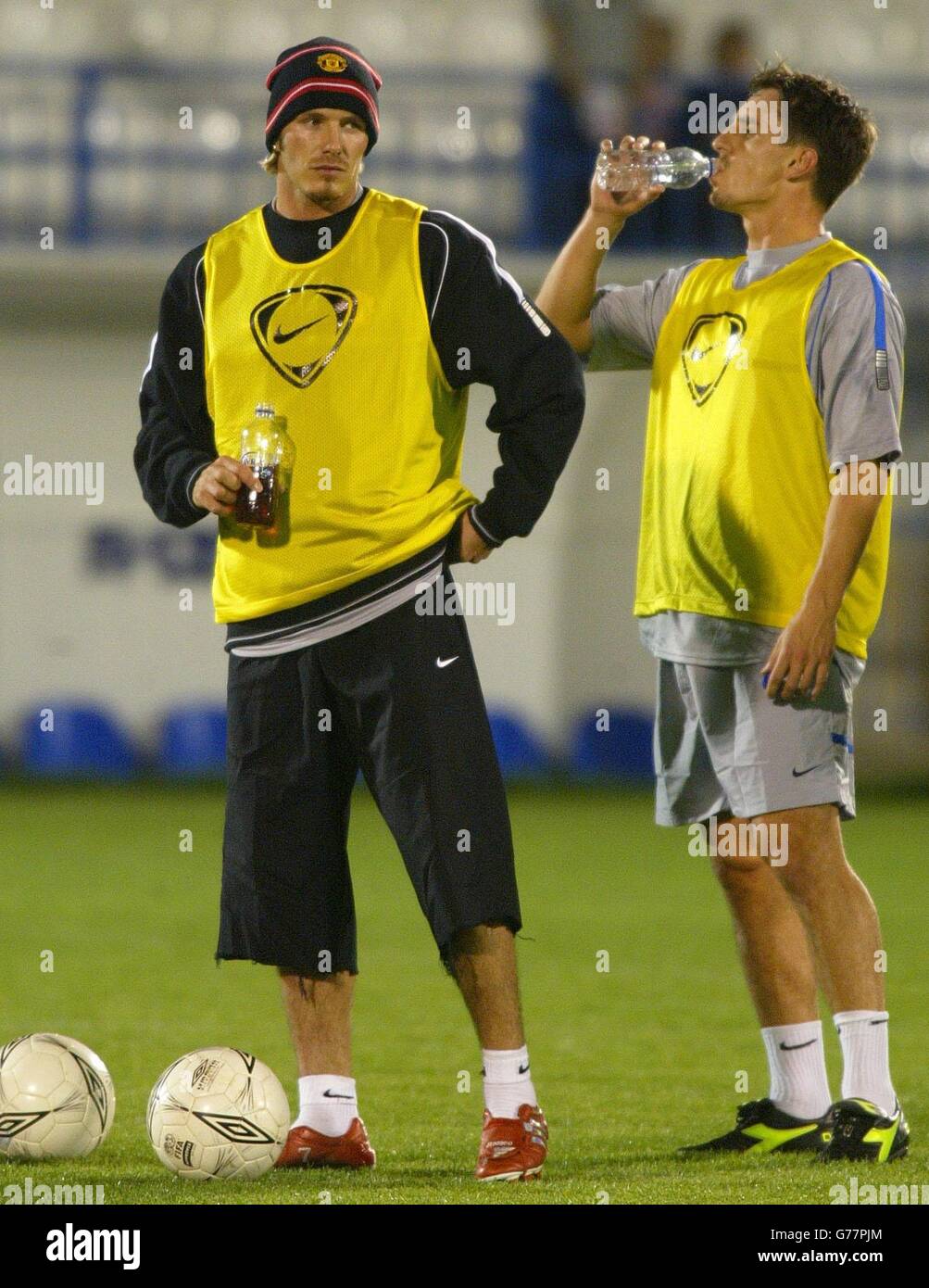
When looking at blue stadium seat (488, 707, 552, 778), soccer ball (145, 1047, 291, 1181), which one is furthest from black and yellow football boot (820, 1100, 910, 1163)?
blue stadium seat (488, 707, 552, 778)

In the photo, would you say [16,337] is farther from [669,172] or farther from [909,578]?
[669,172]

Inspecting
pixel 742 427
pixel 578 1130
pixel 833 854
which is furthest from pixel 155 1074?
pixel 742 427

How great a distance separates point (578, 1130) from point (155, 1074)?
4.29 ft

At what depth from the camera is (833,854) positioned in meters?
4.12

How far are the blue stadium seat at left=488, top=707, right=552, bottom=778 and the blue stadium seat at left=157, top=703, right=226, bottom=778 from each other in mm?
2157

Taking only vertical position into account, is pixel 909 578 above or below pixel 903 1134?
above

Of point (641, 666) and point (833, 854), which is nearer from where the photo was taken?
point (833, 854)

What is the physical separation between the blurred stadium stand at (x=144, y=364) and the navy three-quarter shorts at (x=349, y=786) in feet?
36.9

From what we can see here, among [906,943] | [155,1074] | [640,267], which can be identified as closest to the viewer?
[155,1074]

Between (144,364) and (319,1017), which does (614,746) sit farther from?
(319,1017)

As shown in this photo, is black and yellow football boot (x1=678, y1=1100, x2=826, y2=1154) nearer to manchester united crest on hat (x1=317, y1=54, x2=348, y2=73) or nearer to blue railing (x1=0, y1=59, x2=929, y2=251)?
manchester united crest on hat (x1=317, y1=54, x2=348, y2=73)

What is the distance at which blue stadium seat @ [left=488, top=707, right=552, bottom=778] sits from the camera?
1537 cm

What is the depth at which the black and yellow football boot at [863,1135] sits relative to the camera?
3973mm

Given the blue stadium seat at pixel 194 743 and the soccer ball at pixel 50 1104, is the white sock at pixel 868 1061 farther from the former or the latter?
the blue stadium seat at pixel 194 743
